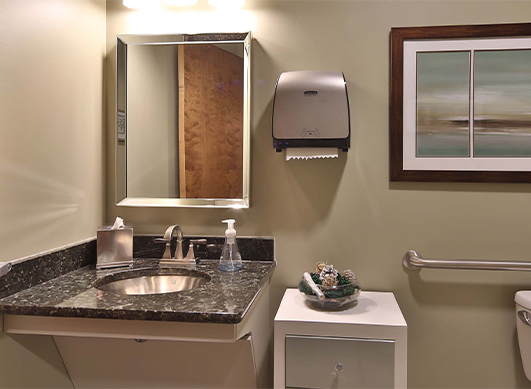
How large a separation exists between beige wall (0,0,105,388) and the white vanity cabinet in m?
0.76

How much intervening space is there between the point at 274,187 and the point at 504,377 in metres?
1.14

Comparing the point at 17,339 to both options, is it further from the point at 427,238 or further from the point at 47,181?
the point at 427,238

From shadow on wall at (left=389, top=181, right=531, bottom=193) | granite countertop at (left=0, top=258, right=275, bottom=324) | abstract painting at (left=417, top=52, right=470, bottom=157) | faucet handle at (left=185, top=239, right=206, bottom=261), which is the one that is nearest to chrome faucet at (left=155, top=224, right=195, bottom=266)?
faucet handle at (left=185, top=239, right=206, bottom=261)

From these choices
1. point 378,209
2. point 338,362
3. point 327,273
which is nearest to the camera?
point 338,362

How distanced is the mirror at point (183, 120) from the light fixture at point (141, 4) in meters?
0.11

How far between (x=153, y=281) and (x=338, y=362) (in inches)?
28.0

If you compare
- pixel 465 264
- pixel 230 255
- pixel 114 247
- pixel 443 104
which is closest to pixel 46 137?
pixel 114 247

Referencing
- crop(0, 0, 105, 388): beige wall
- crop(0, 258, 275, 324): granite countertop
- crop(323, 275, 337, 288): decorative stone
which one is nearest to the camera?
crop(0, 258, 275, 324): granite countertop

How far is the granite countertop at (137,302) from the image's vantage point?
1.10m

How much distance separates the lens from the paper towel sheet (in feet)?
5.26

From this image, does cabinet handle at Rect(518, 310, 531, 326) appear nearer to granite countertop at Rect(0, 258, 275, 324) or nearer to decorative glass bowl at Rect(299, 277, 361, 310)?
decorative glass bowl at Rect(299, 277, 361, 310)

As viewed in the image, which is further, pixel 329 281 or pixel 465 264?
pixel 465 264

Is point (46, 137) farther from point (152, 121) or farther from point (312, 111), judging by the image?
point (312, 111)

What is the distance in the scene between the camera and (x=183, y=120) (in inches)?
68.4
